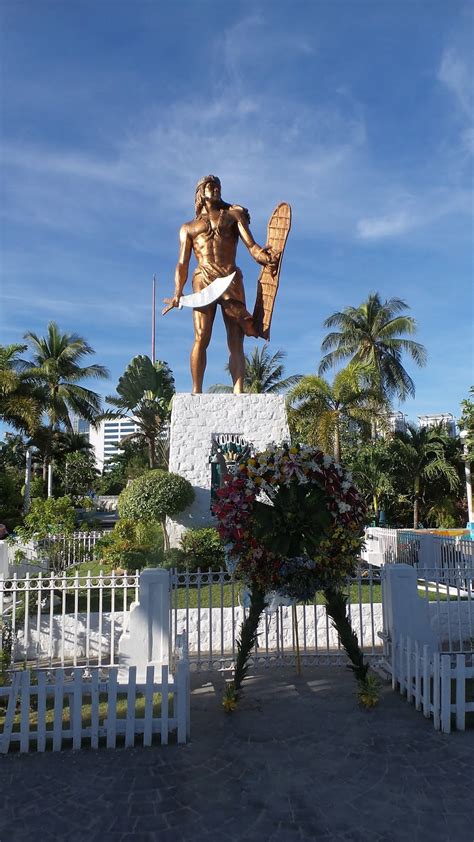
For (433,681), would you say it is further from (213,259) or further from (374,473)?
(374,473)

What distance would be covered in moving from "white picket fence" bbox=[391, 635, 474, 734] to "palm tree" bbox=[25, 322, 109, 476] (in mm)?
23731

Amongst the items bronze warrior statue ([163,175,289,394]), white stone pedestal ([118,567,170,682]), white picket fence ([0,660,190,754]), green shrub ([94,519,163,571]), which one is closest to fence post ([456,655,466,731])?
white picket fence ([0,660,190,754])

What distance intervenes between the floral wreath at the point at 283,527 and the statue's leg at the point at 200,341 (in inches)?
311

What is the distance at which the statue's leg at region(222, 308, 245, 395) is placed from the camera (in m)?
12.6

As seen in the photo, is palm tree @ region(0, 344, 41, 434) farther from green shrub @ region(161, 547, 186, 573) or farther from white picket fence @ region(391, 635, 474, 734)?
white picket fence @ region(391, 635, 474, 734)

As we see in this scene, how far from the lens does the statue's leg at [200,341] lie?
1242cm

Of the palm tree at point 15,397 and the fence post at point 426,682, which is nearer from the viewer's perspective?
the fence post at point 426,682

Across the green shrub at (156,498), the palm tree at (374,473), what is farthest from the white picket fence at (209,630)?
the palm tree at (374,473)

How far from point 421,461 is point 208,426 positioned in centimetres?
1291

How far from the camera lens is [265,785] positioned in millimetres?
3607

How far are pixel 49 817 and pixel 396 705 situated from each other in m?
3.08

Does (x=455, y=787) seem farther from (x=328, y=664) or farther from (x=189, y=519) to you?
(x=189, y=519)

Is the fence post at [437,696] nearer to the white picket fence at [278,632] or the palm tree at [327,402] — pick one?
the white picket fence at [278,632]

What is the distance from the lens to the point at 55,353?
92.0ft
